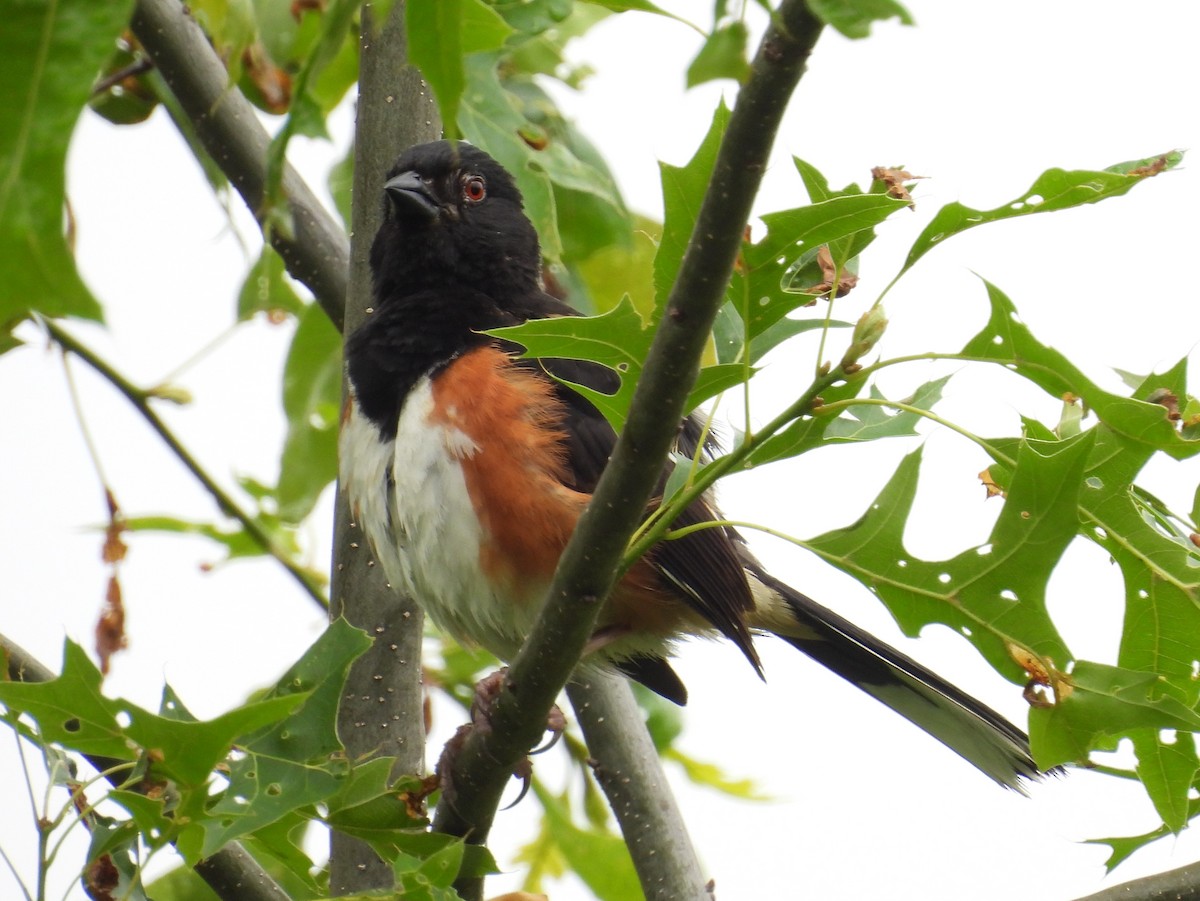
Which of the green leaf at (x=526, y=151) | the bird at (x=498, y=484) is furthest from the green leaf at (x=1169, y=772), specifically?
the green leaf at (x=526, y=151)

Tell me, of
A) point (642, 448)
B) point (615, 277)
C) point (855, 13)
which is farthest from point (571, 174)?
point (855, 13)

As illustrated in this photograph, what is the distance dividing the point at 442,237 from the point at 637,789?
1448mm

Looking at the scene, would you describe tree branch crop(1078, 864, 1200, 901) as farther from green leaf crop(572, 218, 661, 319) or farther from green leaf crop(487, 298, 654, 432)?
green leaf crop(572, 218, 661, 319)

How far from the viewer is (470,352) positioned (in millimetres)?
3176

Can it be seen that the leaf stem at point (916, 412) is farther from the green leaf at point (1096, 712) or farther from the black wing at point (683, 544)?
the black wing at point (683, 544)

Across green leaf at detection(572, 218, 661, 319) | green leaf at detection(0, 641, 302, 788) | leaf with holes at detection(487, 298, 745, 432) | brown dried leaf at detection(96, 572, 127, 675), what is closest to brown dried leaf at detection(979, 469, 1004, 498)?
leaf with holes at detection(487, 298, 745, 432)

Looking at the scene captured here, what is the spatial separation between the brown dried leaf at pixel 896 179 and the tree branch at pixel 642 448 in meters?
0.28

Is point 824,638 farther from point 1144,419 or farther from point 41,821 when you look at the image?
point 41,821

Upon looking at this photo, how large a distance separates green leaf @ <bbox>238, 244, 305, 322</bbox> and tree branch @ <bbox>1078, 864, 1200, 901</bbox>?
2.04 m

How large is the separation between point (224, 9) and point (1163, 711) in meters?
1.59

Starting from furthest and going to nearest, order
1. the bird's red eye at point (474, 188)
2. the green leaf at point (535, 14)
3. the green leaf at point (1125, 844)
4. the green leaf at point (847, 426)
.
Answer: the bird's red eye at point (474, 188)
the green leaf at point (535, 14)
the green leaf at point (1125, 844)
the green leaf at point (847, 426)

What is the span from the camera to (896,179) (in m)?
1.65

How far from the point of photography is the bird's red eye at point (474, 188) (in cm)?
361

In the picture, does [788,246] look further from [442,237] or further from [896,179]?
[442,237]
